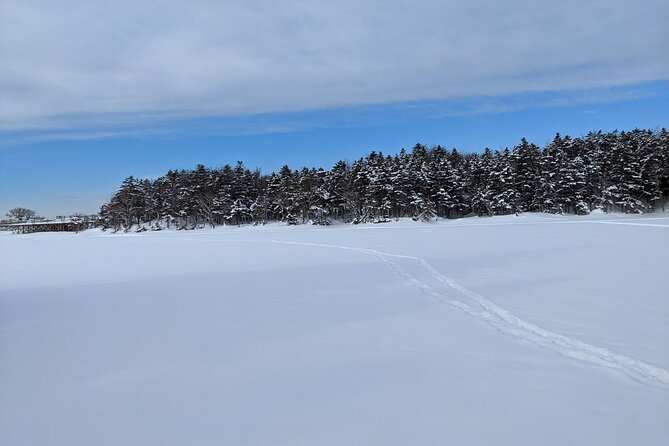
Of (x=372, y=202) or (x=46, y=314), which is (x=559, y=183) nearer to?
(x=372, y=202)

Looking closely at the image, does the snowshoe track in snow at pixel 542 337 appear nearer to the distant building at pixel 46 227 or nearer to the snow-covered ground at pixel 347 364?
the snow-covered ground at pixel 347 364

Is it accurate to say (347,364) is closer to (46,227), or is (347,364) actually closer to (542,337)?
(542,337)

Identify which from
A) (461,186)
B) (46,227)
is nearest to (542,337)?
(461,186)

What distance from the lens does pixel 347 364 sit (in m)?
4.20

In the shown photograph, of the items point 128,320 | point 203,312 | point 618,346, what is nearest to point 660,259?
point 618,346

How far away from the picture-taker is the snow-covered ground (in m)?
2.96

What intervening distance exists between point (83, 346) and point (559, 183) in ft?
182

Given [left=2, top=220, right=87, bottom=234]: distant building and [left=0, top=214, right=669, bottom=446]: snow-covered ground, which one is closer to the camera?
[left=0, top=214, right=669, bottom=446]: snow-covered ground

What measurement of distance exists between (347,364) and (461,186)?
52250 mm

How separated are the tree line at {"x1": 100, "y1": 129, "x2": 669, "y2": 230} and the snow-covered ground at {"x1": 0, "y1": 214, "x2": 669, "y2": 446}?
42.6 m

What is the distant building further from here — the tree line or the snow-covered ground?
the snow-covered ground

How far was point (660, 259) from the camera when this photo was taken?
10469 mm

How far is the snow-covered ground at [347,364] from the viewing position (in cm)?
296

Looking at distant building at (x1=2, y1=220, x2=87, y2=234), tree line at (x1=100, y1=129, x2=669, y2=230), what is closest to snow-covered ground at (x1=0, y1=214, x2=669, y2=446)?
tree line at (x1=100, y1=129, x2=669, y2=230)
